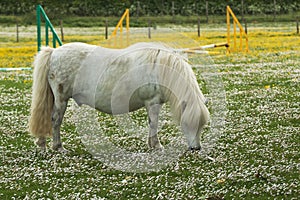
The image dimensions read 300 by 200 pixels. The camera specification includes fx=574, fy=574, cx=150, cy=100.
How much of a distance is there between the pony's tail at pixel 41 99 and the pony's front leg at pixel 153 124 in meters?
2.06

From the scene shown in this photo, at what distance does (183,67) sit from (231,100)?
6.63 metres

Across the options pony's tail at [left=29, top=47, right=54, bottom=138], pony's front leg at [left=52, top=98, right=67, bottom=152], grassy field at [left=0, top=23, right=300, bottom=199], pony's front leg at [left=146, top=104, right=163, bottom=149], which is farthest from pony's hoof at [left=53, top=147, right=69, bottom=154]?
pony's front leg at [left=146, top=104, right=163, bottom=149]

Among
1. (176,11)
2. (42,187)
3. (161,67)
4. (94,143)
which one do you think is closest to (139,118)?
(94,143)

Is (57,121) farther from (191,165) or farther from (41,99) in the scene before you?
(191,165)

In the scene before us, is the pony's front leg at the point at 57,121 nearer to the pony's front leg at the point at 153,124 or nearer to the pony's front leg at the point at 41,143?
the pony's front leg at the point at 41,143

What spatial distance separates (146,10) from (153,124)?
6166cm

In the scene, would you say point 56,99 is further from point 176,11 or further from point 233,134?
point 176,11

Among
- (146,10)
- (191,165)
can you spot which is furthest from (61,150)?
(146,10)

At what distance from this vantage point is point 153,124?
11078 mm

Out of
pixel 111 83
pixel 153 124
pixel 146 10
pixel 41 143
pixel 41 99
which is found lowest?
pixel 41 143

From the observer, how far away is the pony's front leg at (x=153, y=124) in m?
11.0

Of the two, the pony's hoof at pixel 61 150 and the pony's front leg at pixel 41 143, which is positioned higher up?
the pony's front leg at pixel 41 143

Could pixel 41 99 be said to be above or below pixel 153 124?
above

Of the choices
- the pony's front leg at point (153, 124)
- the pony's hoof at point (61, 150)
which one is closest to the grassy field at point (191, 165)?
the pony's hoof at point (61, 150)
